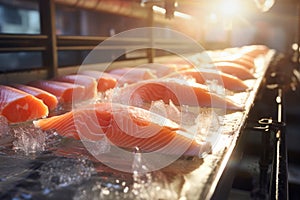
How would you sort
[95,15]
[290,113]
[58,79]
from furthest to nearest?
[95,15] → [290,113] → [58,79]

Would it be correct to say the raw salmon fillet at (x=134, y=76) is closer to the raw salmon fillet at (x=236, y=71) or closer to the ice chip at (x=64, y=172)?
the raw salmon fillet at (x=236, y=71)

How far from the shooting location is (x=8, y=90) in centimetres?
188

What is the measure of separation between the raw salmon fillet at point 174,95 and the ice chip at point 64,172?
2.58 ft

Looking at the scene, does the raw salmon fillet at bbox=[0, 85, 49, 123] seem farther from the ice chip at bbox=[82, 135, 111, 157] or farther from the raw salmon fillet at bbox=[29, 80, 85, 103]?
the ice chip at bbox=[82, 135, 111, 157]

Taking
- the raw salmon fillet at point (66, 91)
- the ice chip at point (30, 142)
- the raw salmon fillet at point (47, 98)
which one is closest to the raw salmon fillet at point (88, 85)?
the raw salmon fillet at point (66, 91)

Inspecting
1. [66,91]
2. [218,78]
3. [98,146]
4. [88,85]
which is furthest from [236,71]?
[98,146]

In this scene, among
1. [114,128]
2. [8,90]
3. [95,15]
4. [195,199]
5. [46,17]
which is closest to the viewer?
[195,199]

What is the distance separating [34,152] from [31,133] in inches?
4.7

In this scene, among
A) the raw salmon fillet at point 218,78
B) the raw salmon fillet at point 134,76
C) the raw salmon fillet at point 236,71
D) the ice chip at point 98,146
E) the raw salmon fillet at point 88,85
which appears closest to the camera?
the ice chip at point 98,146

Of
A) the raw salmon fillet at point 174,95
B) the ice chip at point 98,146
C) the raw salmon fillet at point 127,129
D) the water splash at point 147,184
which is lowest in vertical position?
the water splash at point 147,184

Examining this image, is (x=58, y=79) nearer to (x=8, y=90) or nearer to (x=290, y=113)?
(x=8, y=90)

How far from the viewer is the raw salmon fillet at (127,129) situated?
3.91 feet

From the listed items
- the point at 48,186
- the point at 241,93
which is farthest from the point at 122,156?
the point at 241,93

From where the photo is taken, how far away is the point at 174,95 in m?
1.95
